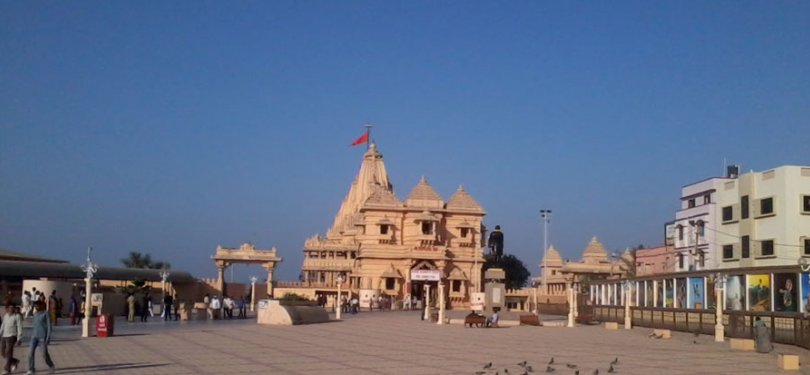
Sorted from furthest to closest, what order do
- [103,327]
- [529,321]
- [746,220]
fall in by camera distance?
1. [746,220]
2. [529,321]
3. [103,327]


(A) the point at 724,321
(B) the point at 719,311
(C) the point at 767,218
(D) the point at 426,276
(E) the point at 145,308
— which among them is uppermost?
(C) the point at 767,218

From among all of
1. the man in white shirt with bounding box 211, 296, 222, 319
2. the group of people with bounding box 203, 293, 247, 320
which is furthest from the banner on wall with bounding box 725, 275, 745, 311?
the man in white shirt with bounding box 211, 296, 222, 319

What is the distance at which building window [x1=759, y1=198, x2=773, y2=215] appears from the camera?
147 ft

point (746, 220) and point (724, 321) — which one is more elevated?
point (746, 220)

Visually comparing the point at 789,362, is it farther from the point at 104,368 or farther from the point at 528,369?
the point at 104,368

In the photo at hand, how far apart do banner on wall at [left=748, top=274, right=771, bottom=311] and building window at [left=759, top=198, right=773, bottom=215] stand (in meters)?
18.3

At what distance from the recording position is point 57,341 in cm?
2312

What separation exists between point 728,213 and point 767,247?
4.40m

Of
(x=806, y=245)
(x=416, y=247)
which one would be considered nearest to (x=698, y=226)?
(x=806, y=245)

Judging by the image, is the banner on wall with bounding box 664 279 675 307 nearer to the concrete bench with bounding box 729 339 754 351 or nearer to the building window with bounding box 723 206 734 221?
the concrete bench with bounding box 729 339 754 351

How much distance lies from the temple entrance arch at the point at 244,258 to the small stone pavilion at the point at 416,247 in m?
2.24

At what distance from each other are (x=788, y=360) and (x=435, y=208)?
54.4m

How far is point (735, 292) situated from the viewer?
1150 inches

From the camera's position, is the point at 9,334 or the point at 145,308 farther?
the point at 145,308
